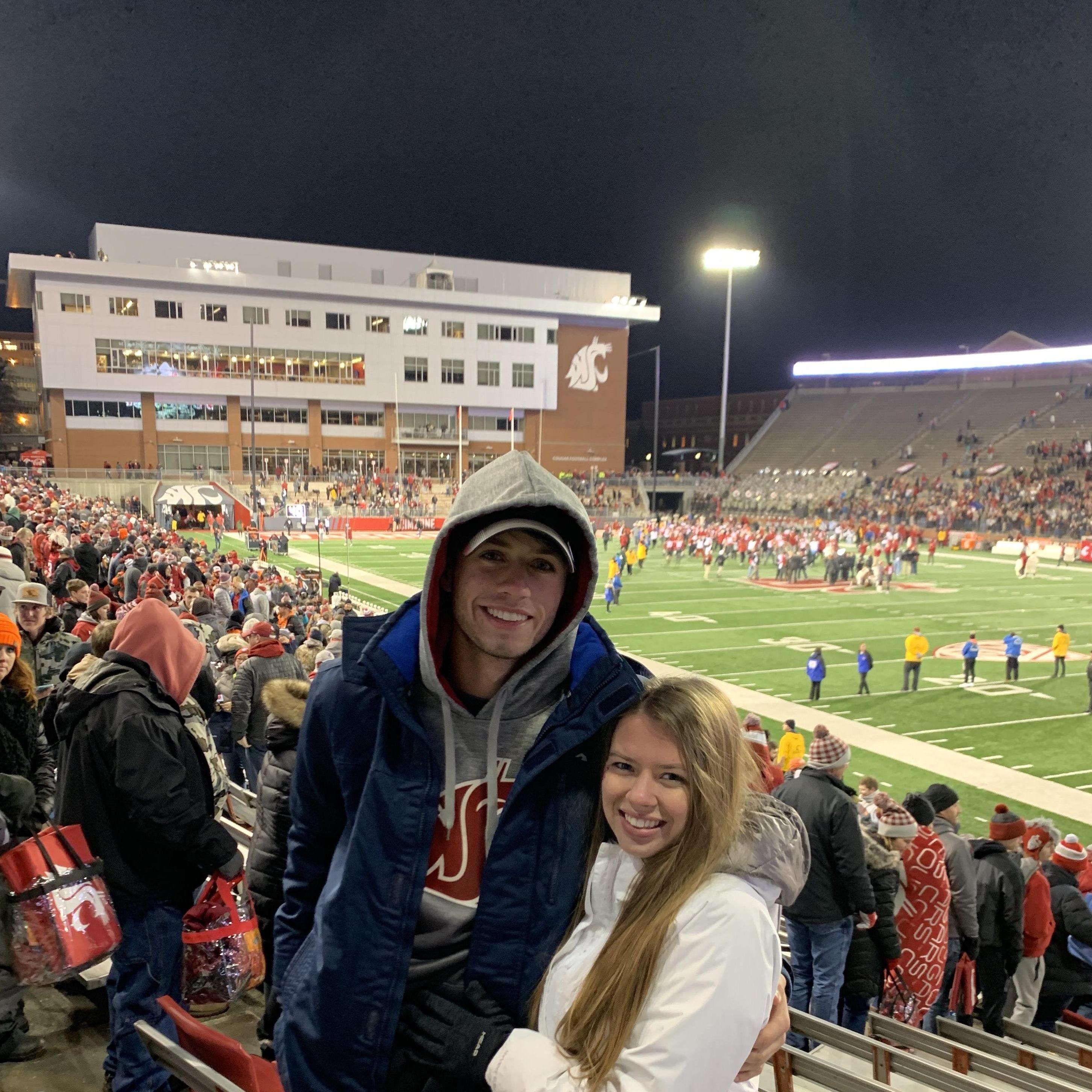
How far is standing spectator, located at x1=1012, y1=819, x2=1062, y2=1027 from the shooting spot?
4.55 metres

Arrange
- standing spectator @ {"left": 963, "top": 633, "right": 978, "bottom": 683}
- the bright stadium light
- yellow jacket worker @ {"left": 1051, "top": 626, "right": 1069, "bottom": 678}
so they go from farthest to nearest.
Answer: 1. the bright stadium light
2. yellow jacket worker @ {"left": 1051, "top": 626, "right": 1069, "bottom": 678}
3. standing spectator @ {"left": 963, "top": 633, "right": 978, "bottom": 683}

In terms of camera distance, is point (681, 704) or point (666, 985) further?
point (681, 704)

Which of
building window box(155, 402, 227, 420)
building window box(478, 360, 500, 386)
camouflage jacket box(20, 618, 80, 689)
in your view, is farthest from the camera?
Answer: building window box(478, 360, 500, 386)

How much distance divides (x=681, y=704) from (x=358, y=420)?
58.9 meters

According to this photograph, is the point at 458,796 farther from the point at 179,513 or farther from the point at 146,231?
the point at 146,231

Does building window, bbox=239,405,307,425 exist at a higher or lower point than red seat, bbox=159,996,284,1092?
higher

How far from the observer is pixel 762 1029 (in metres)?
1.49

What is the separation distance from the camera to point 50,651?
6168 millimetres

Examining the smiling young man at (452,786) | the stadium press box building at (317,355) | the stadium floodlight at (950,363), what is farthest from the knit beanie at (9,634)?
the stadium floodlight at (950,363)

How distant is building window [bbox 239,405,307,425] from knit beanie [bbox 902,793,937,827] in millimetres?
55165

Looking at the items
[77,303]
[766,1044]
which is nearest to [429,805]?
[766,1044]

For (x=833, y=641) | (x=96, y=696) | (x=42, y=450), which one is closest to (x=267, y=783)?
(x=96, y=696)

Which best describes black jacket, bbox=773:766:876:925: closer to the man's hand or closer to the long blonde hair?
the man's hand

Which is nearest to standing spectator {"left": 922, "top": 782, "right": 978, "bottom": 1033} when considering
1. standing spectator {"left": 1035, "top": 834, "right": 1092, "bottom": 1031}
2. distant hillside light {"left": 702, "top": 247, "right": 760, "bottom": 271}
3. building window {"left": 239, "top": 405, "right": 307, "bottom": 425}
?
standing spectator {"left": 1035, "top": 834, "right": 1092, "bottom": 1031}
